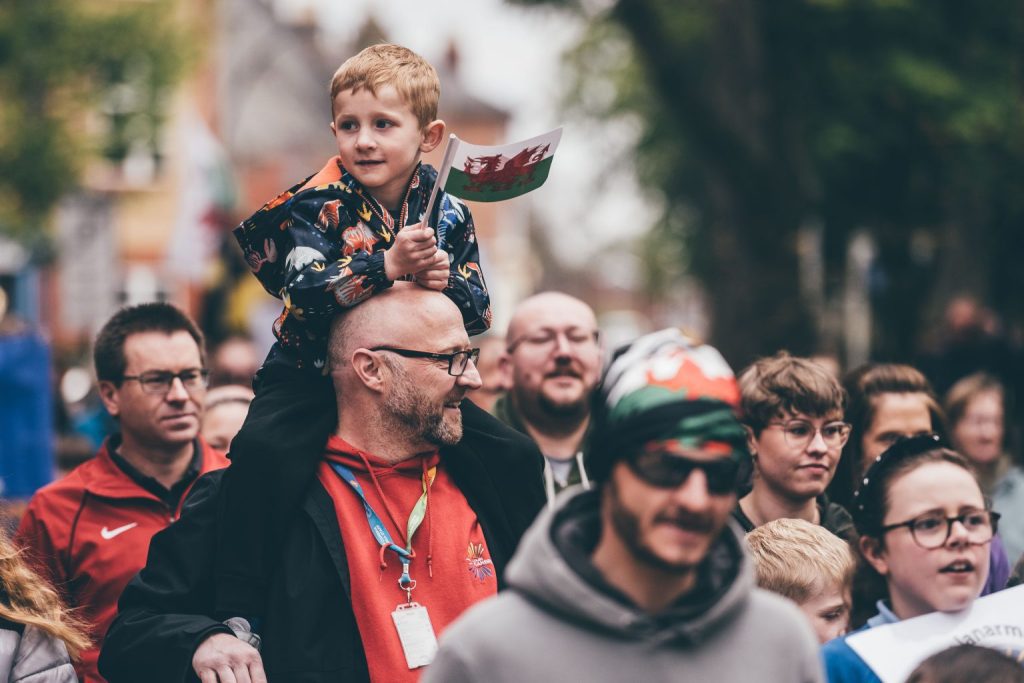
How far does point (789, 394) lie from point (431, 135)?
5.74 feet

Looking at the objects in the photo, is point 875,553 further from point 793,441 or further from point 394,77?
point 394,77

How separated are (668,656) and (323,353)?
1837 millimetres

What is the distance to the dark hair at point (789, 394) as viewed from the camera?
17.4 feet

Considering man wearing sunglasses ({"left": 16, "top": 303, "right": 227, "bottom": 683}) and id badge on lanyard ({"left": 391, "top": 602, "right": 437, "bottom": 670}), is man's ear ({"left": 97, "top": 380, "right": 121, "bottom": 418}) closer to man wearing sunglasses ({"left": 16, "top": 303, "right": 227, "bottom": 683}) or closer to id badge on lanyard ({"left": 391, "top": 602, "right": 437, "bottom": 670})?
man wearing sunglasses ({"left": 16, "top": 303, "right": 227, "bottom": 683})

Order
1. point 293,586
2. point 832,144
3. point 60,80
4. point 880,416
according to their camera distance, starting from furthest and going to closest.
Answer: point 60,80 → point 832,144 → point 880,416 → point 293,586

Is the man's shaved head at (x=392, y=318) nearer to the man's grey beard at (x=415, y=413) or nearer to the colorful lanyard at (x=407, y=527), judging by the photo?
the man's grey beard at (x=415, y=413)

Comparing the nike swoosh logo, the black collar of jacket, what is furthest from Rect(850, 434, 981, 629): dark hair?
the nike swoosh logo

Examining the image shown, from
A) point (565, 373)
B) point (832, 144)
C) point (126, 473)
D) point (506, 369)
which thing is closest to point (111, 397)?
point (126, 473)

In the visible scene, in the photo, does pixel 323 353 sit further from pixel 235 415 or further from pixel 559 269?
pixel 559 269

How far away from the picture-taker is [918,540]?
4004mm

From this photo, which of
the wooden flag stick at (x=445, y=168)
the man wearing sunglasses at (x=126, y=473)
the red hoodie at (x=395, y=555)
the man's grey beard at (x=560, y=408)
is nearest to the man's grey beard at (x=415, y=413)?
the red hoodie at (x=395, y=555)

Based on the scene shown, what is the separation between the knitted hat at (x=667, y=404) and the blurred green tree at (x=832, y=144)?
1395 centimetres

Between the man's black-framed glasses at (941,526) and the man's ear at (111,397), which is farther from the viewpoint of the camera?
the man's ear at (111,397)

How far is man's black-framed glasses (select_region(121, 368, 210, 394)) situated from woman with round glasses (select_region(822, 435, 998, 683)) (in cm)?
273
